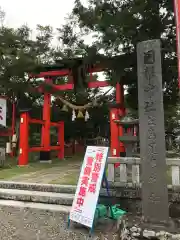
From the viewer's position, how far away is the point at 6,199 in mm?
5621

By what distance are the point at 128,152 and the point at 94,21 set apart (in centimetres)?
438

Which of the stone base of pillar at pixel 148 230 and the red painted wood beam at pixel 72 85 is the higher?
the red painted wood beam at pixel 72 85

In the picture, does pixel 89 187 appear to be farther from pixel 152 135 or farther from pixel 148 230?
pixel 152 135

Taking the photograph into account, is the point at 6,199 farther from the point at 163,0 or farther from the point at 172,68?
the point at 163,0

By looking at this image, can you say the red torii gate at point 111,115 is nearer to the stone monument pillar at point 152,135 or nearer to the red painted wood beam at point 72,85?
the red painted wood beam at point 72,85

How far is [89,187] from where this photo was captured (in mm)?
4035

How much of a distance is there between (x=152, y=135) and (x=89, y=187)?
132cm

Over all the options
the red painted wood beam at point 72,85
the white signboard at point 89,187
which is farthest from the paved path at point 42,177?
the red painted wood beam at point 72,85

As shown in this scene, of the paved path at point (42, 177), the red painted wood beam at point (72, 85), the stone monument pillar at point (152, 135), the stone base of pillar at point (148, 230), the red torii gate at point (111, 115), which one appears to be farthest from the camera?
the red painted wood beam at point (72, 85)

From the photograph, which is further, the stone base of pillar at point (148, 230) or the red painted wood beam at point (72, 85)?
the red painted wood beam at point (72, 85)

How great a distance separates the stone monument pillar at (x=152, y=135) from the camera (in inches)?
133

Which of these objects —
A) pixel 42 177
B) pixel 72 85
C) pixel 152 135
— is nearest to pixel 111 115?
pixel 72 85

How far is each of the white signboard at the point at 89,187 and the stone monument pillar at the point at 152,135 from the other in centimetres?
76

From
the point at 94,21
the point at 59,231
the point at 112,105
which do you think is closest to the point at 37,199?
the point at 59,231
